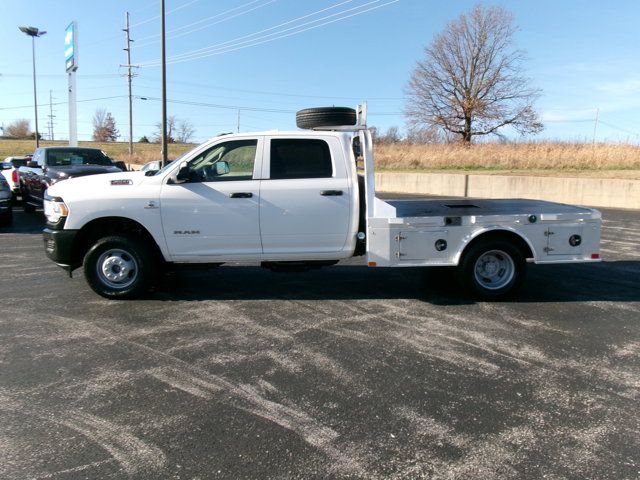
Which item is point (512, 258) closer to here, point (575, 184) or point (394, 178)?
point (575, 184)

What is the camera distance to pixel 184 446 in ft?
10.5

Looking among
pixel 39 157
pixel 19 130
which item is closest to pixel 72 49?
pixel 39 157

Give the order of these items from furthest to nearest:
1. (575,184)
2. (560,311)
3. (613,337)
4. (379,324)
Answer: (575,184) < (560,311) < (379,324) < (613,337)

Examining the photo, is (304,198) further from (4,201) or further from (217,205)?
(4,201)

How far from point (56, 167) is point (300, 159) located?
31.0 ft

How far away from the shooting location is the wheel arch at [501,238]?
617 cm

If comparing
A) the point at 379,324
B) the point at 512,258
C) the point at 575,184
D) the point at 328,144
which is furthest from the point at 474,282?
the point at 575,184

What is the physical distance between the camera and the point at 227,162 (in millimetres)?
6277

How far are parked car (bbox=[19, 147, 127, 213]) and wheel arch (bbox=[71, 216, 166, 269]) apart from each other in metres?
6.91

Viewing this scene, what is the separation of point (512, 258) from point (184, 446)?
4.57 meters

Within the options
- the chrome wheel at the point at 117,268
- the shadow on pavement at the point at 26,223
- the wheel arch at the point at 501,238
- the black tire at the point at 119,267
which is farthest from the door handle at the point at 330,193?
the shadow on pavement at the point at 26,223

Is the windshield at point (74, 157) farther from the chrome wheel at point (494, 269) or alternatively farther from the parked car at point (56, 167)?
the chrome wheel at point (494, 269)

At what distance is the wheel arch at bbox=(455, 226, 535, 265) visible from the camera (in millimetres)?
6172

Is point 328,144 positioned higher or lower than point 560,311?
Answer: higher
